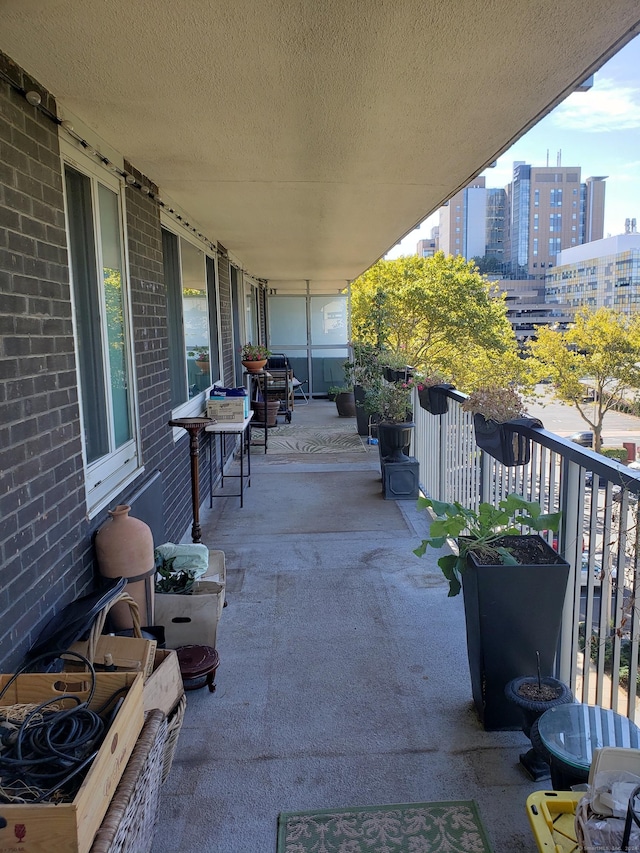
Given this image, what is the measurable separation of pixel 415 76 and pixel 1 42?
1299 millimetres

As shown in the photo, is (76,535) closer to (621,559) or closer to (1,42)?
(1,42)

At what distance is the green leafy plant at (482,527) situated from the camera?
2.12 metres

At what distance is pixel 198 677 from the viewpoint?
235cm

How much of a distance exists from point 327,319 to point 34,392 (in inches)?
425

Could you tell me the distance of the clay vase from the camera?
95.9 inches

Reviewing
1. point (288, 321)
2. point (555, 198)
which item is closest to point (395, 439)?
point (288, 321)

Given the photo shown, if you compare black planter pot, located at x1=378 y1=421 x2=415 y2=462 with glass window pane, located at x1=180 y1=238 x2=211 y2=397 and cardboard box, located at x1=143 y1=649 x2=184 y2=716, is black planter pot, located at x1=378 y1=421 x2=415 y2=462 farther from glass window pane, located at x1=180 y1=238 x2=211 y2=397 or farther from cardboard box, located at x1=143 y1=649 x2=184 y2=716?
cardboard box, located at x1=143 y1=649 x2=184 y2=716

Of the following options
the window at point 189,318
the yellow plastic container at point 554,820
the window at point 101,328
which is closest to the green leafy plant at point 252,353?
the window at point 189,318

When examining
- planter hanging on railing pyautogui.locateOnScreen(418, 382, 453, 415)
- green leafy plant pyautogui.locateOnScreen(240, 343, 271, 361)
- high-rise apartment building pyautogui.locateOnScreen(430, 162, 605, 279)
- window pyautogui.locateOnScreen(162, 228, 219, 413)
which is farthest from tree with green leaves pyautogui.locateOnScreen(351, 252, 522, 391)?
high-rise apartment building pyautogui.locateOnScreen(430, 162, 605, 279)

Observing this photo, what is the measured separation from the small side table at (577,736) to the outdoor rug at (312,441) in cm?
542

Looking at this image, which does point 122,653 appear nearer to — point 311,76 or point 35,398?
point 35,398

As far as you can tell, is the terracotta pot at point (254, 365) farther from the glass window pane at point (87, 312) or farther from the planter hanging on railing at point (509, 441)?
the planter hanging on railing at point (509, 441)

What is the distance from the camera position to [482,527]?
223 centimetres

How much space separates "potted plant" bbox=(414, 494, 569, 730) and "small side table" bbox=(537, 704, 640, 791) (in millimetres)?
333
